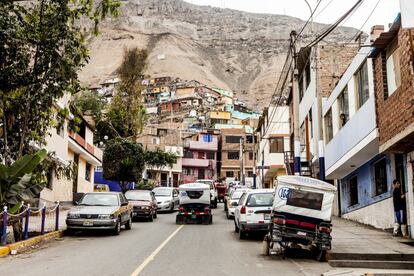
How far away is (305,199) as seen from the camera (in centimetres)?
1230

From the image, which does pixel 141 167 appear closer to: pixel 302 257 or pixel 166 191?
pixel 166 191

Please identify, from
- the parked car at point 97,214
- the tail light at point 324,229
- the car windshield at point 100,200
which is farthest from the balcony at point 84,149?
the tail light at point 324,229

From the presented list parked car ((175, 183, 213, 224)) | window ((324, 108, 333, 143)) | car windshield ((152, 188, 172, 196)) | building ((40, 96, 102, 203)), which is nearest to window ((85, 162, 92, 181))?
building ((40, 96, 102, 203))

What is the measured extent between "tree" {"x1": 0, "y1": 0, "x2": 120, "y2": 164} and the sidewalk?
31.6 ft

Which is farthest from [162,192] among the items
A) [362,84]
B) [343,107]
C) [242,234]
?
[362,84]

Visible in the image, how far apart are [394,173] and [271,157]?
2896 centimetres

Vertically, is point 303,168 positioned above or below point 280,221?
above

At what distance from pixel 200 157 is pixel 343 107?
2207 inches

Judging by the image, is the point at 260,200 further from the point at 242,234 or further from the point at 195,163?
the point at 195,163

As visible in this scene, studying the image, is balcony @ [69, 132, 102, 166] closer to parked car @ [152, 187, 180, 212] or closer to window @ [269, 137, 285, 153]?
parked car @ [152, 187, 180, 212]

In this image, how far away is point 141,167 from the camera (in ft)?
155

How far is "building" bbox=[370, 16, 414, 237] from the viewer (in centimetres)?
1299

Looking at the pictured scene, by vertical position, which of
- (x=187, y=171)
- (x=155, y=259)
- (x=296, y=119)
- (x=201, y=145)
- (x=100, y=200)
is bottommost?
(x=155, y=259)

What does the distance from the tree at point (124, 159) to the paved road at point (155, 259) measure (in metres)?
29.0
